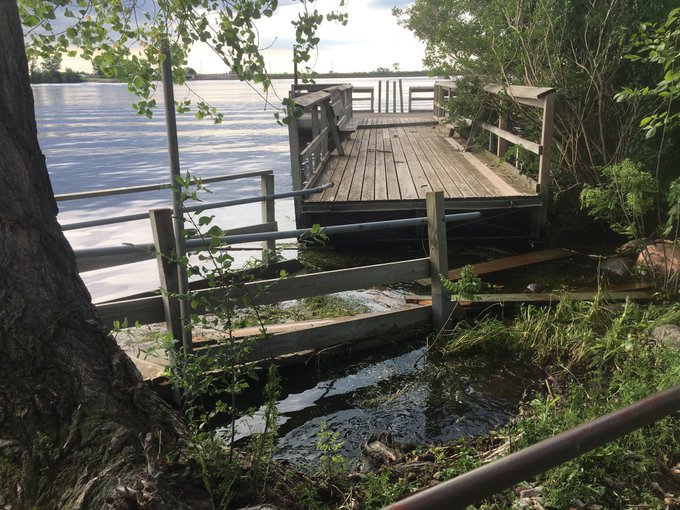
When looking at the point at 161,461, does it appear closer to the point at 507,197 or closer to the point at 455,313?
the point at 455,313

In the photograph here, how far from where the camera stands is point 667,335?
4871 millimetres

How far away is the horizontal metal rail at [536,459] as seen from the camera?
1.02 metres

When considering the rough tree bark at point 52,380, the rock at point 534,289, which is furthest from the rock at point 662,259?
the rough tree bark at point 52,380

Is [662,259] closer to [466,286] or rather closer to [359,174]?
[466,286]

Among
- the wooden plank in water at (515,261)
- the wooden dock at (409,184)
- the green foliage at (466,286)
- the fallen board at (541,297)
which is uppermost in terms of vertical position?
the wooden dock at (409,184)

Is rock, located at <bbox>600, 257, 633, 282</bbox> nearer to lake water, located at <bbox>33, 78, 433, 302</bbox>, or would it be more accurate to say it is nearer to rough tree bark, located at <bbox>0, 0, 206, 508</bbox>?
lake water, located at <bbox>33, 78, 433, 302</bbox>

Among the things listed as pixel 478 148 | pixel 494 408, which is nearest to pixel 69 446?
pixel 494 408

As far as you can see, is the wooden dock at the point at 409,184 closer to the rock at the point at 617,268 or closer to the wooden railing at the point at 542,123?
the wooden railing at the point at 542,123

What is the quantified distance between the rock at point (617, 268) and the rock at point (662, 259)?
15 cm

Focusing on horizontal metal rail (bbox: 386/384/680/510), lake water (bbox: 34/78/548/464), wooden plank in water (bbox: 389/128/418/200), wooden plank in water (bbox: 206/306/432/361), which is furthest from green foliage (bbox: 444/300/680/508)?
wooden plank in water (bbox: 389/128/418/200)

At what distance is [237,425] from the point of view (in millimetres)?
4375

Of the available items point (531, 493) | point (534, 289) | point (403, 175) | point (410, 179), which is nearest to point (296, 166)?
point (410, 179)

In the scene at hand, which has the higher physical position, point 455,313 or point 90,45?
point 90,45

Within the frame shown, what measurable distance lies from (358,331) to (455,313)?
1.05 metres
